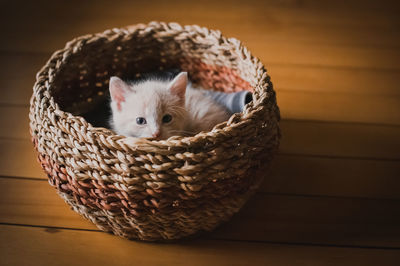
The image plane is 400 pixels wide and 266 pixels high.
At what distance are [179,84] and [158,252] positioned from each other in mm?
454

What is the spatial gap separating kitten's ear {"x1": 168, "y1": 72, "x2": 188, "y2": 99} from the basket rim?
0.20 meters

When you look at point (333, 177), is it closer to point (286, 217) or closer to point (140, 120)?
point (286, 217)

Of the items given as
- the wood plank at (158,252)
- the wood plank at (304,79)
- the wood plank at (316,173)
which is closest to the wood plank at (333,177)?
the wood plank at (316,173)

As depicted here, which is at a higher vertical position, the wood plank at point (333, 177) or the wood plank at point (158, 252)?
the wood plank at point (333, 177)

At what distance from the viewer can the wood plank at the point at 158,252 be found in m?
1.07

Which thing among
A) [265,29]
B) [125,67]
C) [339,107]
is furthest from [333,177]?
[265,29]

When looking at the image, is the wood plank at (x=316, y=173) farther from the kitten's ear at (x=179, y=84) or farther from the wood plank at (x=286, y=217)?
the kitten's ear at (x=179, y=84)

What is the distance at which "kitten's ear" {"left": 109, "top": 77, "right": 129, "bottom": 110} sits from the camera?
3.67 ft

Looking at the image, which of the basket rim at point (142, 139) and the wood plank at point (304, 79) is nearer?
the basket rim at point (142, 139)

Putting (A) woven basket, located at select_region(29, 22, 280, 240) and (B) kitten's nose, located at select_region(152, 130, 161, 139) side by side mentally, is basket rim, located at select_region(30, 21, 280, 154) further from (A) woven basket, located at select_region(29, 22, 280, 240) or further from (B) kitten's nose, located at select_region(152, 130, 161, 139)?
(B) kitten's nose, located at select_region(152, 130, 161, 139)

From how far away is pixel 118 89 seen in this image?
1.15 metres

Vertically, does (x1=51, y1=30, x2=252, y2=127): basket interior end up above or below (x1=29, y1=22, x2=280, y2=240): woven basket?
→ above

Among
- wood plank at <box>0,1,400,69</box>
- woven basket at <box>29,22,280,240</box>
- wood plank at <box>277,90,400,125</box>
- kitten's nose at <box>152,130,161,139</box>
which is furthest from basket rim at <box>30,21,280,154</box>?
wood plank at <box>0,1,400,69</box>

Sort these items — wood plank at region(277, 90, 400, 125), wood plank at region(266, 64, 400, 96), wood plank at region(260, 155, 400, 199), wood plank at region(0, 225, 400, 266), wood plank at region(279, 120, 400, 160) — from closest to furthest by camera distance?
wood plank at region(0, 225, 400, 266), wood plank at region(260, 155, 400, 199), wood plank at region(279, 120, 400, 160), wood plank at region(277, 90, 400, 125), wood plank at region(266, 64, 400, 96)
